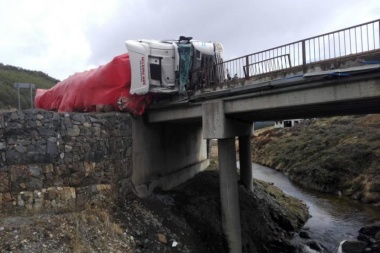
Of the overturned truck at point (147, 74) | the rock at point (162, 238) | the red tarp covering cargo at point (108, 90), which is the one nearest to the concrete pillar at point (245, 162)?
the overturned truck at point (147, 74)

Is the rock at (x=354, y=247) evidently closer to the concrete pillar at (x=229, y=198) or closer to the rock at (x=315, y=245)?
the rock at (x=315, y=245)

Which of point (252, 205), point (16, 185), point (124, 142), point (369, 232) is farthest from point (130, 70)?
point (369, 232)

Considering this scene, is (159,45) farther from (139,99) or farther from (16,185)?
(16,185)

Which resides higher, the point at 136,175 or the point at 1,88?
the point at 1,88

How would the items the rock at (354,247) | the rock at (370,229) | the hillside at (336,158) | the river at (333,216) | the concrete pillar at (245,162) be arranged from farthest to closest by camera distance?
the hillside at (336,158) < the concrete pillar at (245,162) < the river at (333,216) < the rock at (370,229) < the rock at (354,247)

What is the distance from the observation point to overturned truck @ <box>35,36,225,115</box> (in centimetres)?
1523

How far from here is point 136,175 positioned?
15703mm

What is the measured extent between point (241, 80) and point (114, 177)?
655 centimetres

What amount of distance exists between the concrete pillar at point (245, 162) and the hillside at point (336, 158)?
10.1 m

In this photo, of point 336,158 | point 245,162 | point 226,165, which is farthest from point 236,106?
point 336,158

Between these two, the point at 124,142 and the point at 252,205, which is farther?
the point at 252,205

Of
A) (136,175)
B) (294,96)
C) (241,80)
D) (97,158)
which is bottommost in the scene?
(136,175)

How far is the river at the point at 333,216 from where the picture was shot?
1925 centimetres

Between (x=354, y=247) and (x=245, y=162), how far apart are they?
7828mm
